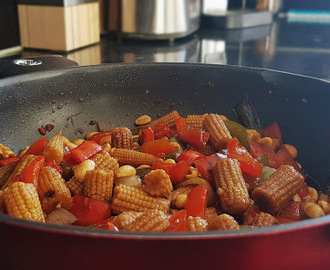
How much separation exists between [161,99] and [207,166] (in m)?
0.42

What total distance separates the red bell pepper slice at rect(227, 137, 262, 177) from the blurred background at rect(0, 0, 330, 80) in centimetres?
97

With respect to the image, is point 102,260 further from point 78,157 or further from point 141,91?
point 141,91

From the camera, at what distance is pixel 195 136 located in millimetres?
1379

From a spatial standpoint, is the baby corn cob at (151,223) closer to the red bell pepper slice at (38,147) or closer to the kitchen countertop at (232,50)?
the red bell pepper slice at (38,147)

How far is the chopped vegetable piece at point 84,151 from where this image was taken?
131 centimetres

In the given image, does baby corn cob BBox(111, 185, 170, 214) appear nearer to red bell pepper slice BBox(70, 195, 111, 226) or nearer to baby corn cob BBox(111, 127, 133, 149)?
red bell pepper slice BBox(70, 195, 111, 226)

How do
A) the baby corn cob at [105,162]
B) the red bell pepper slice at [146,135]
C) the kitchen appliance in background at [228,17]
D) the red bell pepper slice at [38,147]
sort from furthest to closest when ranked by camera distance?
the kitchen appliance in background at [228,17] < the red bell pepper slice at [146,135] < the red bell pepper slice at [38,147] < the baby corn cob at [105,162]

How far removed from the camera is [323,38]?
3281 mm

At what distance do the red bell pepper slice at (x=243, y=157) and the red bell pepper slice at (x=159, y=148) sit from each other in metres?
0.17

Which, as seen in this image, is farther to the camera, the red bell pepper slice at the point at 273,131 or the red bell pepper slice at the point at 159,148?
the red bell pepper slice at the point at 273,131

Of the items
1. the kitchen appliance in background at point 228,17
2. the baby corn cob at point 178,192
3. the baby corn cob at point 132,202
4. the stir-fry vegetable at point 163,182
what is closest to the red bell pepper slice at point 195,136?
the stir-fry vegetable at point 163,182

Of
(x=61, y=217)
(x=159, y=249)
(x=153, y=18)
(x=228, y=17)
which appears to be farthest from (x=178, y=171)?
(x=228, y=17)

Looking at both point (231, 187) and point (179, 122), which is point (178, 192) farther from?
point (179, 122)

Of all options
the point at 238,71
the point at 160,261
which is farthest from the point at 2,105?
the point at 160,261
